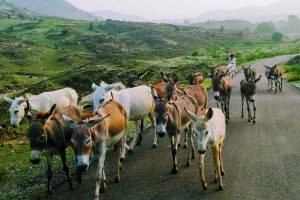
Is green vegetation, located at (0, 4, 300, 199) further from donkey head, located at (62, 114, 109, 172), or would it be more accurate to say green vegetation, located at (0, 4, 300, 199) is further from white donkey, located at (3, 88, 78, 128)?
donkey head, located at (62, 114, 109, 172)

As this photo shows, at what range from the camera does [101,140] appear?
11609 millimetres

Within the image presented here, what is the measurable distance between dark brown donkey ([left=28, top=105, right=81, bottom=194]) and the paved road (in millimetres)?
1315

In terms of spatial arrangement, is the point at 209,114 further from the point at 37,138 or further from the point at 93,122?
the point at 37,138

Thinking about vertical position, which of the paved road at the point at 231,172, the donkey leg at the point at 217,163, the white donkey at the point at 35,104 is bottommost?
the paved road at the point at 231,172

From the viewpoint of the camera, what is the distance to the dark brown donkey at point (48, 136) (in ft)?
37.3

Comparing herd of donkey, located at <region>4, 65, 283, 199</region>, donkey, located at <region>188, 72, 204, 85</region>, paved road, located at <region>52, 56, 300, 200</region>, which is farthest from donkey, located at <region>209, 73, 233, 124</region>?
herd of donkey, located at <region>4, 65, 283, 199</region>

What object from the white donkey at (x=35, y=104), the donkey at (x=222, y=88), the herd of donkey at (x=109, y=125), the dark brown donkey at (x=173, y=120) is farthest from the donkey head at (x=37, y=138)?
the donkey at (x=222, y=88)

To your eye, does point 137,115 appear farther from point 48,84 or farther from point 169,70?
point 169,70

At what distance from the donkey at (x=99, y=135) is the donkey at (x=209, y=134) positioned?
2.39 metres

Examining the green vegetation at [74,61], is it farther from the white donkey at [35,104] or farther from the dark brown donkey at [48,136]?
the white donkey at [35,104]

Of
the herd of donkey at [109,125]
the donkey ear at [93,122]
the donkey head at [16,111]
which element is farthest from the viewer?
the donkey head at [16,111]

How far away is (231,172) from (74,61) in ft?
199

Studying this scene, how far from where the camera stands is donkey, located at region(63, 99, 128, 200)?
34.8 ft

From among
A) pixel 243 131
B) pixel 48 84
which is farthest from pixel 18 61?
pixel 243 131
